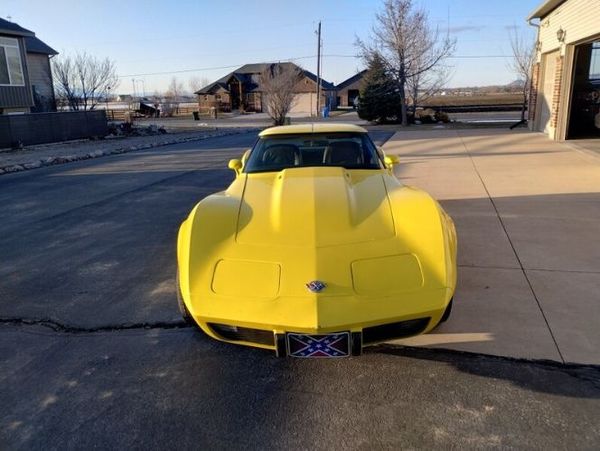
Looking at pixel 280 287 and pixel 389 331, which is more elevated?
pixel 280 287

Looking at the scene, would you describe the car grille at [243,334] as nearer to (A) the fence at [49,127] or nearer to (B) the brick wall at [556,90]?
(B) the brick wall at [556,90]

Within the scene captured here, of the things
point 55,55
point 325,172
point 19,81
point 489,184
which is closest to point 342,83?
point 55,55

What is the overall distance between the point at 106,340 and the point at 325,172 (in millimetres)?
2173

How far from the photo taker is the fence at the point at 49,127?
18.2 m

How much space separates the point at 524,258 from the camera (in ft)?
15.3

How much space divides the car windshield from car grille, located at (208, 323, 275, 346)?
78.1 inches

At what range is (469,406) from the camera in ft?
8.39

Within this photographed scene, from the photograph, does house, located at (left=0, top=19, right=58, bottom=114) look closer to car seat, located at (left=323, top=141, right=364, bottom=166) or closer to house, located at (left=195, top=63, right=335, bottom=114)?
car seat, located at (left=323, top=141, right=364, bottom=166)

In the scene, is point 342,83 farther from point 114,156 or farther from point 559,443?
point 559,443

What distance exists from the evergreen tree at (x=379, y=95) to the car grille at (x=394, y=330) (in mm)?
28694

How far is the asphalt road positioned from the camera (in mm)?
2371

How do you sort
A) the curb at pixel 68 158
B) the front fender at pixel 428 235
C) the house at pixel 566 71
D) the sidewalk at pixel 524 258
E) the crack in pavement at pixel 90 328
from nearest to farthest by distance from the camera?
the front fender at pixel 428 235, the sidewalk at pixel 524 258, the crack in pavement at pixel 90 328, the curb at pixel 68 158, the house at pixel 566 71

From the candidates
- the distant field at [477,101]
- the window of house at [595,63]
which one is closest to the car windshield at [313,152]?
the window of house at [595,63]

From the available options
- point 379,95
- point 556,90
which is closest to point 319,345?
point 556,90
